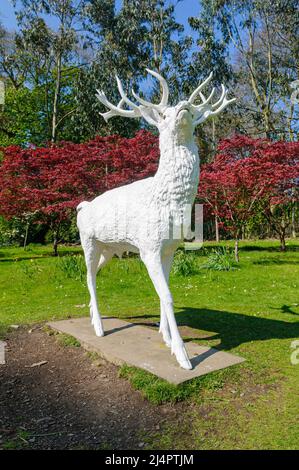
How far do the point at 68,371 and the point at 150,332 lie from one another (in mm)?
986

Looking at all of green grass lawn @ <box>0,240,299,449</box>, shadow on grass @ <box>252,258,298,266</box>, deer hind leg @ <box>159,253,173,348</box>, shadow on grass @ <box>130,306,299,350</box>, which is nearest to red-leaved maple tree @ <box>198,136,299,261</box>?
shadow on grass @ <box>252,258,298,266</box>

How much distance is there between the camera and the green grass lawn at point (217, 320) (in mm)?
2371

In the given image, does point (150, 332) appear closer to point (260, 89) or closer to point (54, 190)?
point (54, 190)

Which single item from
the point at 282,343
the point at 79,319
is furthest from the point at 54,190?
the point at 282,343

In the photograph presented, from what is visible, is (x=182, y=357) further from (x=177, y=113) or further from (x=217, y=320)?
(x=177, y=113)

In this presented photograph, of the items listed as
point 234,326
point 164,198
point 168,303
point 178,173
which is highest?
point 178,173

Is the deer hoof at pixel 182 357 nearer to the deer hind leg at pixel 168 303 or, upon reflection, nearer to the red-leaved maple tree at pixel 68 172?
the deer hind leg at pixel 168 303

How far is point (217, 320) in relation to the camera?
4.65 meters

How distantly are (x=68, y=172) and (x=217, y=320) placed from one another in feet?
20.7

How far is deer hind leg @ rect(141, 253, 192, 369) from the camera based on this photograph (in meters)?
3.04

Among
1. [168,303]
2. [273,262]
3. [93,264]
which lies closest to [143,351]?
[168,303]

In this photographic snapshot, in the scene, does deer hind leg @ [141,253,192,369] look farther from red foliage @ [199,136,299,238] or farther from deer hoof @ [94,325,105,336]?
red foliage @ [199,136,299,238]

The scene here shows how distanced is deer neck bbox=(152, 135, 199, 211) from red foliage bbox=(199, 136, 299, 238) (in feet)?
20.0

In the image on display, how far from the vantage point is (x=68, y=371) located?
337 centimetres
